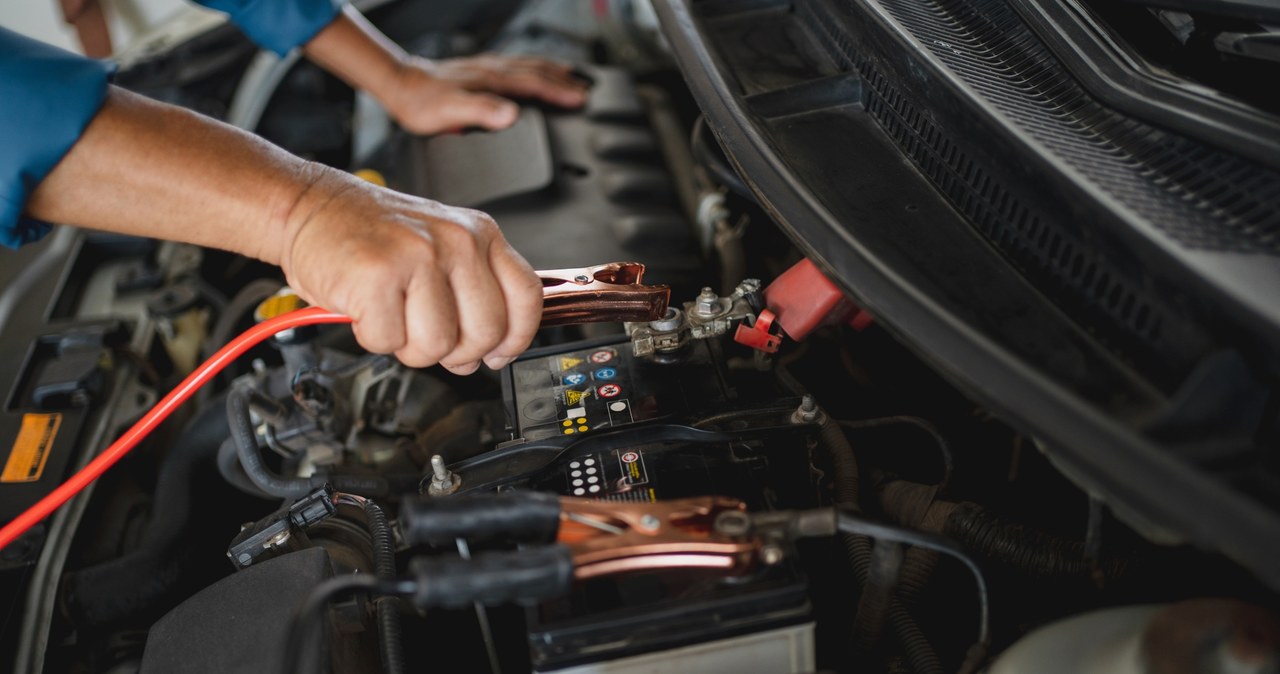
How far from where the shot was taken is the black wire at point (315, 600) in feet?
2.12

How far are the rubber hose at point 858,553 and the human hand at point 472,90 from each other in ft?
2.96

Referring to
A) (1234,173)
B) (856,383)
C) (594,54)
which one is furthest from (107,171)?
(594,54)

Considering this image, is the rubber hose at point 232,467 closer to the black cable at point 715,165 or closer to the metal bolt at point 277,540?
the metal bolt at point 277,540

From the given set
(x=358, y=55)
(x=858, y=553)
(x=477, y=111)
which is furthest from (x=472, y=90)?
(x=858, y=553)

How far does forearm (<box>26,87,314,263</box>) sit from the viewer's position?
2.92 ft

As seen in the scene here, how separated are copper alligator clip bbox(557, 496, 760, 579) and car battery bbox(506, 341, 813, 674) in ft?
0.07

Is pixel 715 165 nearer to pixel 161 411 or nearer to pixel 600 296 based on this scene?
pixel 600 296

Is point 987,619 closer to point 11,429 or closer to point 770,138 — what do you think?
point 770,138

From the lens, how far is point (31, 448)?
1.17 meters

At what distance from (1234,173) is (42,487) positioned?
4.43 feet

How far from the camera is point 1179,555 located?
0.84 m

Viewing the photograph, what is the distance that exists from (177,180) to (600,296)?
1.45ft

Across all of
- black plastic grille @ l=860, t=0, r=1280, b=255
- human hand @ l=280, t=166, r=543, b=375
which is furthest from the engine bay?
black plastic grille @ l=860, t=0, r=1280, b=255

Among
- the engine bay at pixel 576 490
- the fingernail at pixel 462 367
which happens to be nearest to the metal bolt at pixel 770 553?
the engine bay at pixel 576 490
